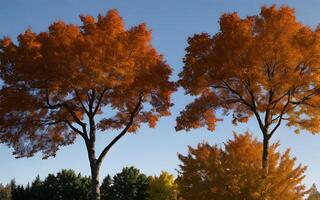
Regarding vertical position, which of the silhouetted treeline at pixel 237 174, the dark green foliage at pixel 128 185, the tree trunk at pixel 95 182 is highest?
the dark green foliage at pixel 128 185

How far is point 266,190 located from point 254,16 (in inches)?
284

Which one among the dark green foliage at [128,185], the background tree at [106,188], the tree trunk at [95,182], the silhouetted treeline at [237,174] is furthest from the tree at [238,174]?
the background tree at [106,188]

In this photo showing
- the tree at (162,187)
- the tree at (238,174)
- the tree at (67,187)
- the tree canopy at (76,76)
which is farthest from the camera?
the tree at (67,187)

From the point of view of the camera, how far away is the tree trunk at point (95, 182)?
960 inches

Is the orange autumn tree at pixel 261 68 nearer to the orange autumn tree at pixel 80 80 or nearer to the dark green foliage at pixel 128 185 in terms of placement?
the orange autumn tree at pixel 80 80

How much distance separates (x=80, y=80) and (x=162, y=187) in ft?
95.1

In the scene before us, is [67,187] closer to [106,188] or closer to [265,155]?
[106,188]

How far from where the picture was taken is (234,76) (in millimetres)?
21016

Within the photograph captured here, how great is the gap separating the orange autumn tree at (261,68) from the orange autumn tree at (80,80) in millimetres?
2954

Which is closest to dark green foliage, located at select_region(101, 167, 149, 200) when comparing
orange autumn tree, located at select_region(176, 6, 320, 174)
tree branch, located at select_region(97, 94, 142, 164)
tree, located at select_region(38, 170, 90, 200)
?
tree, located at select_region(38, 170, 90, 200)

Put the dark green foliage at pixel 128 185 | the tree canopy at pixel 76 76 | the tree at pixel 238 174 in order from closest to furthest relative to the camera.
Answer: the tree at pixel 238 174
the tree canopy at pixel 76 76
the dark green foliage at pixel 128 185

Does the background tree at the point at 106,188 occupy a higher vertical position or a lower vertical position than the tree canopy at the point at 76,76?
higher

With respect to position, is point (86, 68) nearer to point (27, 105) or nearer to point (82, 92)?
point (82, 92)

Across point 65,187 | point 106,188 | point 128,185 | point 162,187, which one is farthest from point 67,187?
point 162,187
